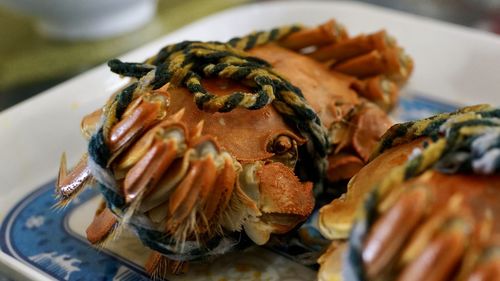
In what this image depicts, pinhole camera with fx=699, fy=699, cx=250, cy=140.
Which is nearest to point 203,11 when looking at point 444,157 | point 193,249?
point 193,249

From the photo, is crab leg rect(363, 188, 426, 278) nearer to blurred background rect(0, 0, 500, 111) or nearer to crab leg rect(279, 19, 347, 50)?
crab leg rect(279, 19, 347, 50)

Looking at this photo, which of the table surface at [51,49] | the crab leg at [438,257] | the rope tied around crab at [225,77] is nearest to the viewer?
the crab leg at [438,257]

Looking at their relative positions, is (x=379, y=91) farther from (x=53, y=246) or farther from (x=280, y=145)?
(x=53, y=246)

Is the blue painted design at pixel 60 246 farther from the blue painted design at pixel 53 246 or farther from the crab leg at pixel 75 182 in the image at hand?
the crab leg at pixel 75 182

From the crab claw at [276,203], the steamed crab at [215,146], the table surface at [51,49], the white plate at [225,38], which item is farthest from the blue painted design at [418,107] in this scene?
the table surface at [51,49]

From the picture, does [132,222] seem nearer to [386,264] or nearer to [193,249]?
[193,249]
